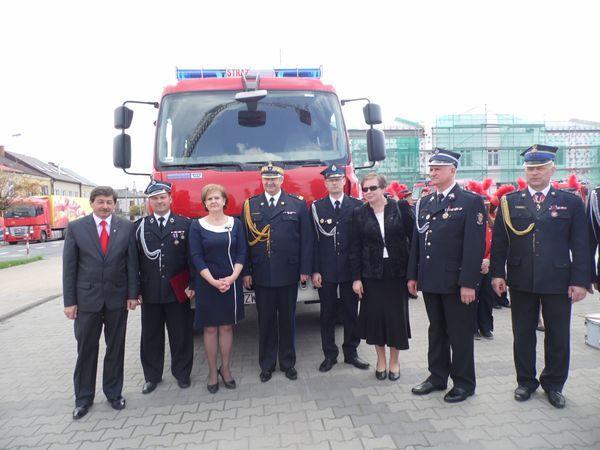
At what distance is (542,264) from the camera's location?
3477 millimetres

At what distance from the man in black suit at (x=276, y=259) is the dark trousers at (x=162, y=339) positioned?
2.25 feet

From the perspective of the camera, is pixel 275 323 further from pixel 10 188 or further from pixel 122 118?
pixel 10 188

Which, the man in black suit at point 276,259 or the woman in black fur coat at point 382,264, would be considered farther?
the man in black suit at point 276,259

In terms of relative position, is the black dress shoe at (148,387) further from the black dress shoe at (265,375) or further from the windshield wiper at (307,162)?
the windshield wiper at (307,162)

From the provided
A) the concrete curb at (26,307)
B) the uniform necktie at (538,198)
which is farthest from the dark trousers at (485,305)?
the concrete curb at (26,307)

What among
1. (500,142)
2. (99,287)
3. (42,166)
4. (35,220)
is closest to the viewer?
(99,287)

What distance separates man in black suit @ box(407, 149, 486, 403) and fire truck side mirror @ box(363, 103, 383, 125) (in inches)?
75.8

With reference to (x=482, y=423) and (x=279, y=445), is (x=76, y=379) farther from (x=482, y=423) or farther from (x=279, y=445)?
(x=482, y=423)

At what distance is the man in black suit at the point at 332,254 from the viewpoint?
4.31 metres

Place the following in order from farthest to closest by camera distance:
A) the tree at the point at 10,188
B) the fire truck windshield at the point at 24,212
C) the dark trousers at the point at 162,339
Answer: the fire truck windshield at the point at 24,212
the tree at the point at 10,188
the dark trousers at the point at 162,339

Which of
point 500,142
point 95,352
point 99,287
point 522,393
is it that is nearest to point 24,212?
point 95,352

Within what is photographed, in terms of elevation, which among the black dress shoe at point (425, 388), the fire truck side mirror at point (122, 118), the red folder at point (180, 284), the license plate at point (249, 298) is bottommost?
the black dress shoe at point (425, 388)

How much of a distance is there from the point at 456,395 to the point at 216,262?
2325 millimetres

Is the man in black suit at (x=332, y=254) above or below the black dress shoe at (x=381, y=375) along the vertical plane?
above
